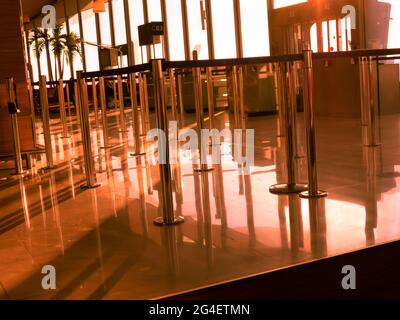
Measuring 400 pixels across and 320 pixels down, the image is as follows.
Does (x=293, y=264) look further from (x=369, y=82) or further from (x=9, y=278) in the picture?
(x=369, y=82)

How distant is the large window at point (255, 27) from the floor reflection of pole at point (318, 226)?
8.01m

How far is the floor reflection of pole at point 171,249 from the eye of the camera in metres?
1.98

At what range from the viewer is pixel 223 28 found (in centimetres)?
1199

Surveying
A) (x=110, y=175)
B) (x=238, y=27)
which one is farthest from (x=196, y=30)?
(x=110, y=175)

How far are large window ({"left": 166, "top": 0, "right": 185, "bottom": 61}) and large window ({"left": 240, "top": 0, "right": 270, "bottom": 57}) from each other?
3204mm

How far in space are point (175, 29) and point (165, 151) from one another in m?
12.3

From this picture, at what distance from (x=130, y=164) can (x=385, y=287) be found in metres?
2.99

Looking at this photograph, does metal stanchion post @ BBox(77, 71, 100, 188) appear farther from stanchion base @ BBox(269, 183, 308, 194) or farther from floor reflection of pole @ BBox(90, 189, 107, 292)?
stanchion base @ BBox(269, 183, 308, 194)

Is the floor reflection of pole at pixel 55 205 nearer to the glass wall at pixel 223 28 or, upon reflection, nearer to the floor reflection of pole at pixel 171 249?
the floor reflection of pole at pixel 171 249

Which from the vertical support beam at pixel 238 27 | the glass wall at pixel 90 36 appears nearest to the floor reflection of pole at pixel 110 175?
the vertical support beam at pixel 238 27

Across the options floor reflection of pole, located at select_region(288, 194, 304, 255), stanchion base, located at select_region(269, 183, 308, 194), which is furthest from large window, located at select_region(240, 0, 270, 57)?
floor reflection of pole, located at select_region(288, 194, 304, 255)

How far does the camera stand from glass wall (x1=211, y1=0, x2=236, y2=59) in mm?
11562
